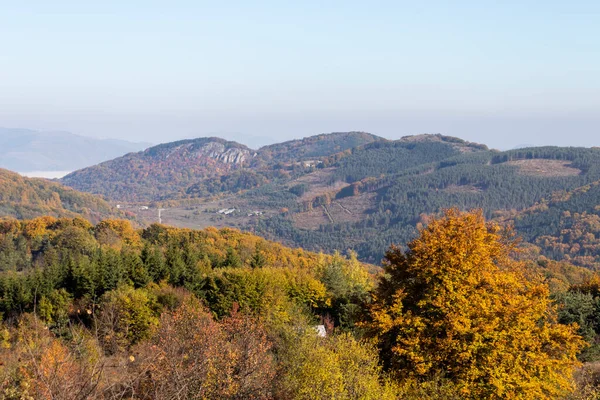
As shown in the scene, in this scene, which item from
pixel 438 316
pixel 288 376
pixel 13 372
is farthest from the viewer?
pixel 438 316

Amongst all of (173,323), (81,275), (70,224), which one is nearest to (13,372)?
(173,323)

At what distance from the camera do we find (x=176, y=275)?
145ft

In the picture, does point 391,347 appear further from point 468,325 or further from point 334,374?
point 334,374

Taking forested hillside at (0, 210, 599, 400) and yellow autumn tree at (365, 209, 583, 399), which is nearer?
forested hillside at (0, 210, 599, 400)

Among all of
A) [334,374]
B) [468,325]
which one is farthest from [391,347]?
[334,374]

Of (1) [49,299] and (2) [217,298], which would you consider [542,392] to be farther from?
(1) [49,299]

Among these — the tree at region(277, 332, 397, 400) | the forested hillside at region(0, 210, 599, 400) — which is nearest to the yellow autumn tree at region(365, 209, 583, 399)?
the forested hillside at region(0, 210, 599, 400)

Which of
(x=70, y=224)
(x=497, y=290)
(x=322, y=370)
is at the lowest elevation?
(x=70, y=224)

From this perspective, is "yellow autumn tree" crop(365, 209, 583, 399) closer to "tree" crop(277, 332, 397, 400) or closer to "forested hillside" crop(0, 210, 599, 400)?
"forested hillside" crop(0, 210, 599, 400)

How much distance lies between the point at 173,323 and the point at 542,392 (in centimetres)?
1846

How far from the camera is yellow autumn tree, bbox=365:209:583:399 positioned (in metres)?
20.7

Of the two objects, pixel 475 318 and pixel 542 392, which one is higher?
pixel 475 318

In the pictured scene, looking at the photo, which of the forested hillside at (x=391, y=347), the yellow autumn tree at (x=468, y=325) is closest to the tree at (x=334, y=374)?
the forested hillside at (x=391, y=347)

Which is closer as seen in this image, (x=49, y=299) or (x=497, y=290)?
(x=497, y=290)
